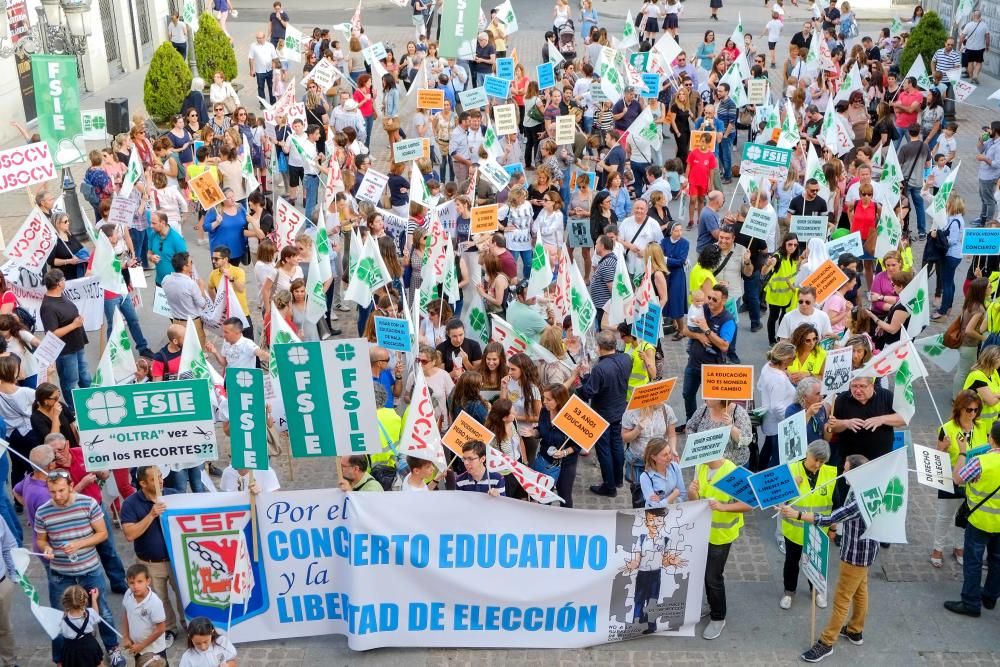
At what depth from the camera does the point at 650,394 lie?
9.81 m

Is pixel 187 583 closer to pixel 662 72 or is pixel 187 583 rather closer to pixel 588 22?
pixel 662 72

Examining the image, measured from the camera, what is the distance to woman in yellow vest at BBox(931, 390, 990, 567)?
936cm

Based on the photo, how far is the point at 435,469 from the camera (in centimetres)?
920

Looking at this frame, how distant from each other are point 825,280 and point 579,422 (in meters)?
3.86

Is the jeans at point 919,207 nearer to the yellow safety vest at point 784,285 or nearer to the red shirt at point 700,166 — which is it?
the red shirt at point 700,166

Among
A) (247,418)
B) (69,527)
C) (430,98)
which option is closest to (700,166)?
(430,98)

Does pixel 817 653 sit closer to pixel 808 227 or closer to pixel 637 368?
pixel 637 368

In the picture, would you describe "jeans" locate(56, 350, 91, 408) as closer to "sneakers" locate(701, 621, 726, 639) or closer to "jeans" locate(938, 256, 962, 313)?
"sneakers" locate(701, 621, 726, 639)

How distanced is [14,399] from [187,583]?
2.69 metres

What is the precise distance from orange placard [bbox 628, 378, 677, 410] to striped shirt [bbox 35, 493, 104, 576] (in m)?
4.40

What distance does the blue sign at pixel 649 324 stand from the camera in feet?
37.0

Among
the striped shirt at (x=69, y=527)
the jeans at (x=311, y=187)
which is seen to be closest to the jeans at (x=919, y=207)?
the jeans at (x=311, y=187)

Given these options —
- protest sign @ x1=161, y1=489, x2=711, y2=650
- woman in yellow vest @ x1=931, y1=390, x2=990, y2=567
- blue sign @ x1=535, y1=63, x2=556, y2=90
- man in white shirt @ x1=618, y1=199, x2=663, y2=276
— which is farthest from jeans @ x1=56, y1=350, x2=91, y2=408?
blue sign @ x1=535, y1=63, x2=556, y2=90

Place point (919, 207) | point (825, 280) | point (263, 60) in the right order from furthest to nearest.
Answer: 1. point (263, 60)
2. point (919, 207)
3. point (825, 280)
